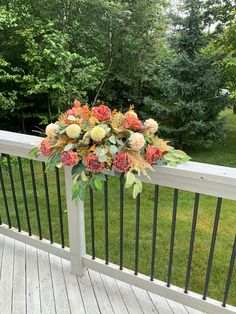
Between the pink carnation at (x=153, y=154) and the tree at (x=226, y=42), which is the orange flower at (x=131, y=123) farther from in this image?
the tree at (x=226, y=42)

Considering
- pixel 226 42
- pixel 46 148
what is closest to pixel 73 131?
pixel 46 148

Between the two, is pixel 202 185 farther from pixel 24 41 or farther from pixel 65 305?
pixel 24 41

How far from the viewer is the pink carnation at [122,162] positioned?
4.11 feet

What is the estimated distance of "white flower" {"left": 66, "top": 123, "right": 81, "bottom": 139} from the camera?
133cm

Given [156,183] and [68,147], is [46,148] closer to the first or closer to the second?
[68,147]

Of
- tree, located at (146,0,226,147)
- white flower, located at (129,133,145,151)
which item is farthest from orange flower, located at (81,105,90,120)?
tree, located at (146,0,226,147)

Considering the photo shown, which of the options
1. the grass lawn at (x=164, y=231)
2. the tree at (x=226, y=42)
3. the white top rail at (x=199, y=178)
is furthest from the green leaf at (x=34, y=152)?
the tree at (x=226, y=42)

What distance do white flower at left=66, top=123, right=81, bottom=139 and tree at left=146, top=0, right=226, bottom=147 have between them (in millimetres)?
4179

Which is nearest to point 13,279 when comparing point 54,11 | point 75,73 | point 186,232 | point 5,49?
point 186,232

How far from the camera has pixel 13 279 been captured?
1912 millimetres

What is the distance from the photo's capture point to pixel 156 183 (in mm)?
1446

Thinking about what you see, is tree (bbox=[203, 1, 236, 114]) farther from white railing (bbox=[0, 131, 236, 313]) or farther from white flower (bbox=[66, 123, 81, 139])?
white flower (bbox=[66, 123, 81, 139])

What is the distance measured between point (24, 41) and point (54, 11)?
0.86 metres

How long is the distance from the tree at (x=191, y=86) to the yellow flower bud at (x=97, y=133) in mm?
4195
